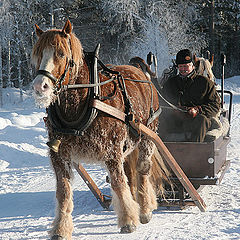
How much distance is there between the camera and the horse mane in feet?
9.79

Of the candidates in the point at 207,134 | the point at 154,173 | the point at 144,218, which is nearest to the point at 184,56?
the point at 207,134

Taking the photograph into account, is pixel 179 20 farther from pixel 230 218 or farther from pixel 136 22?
pixel 230 218

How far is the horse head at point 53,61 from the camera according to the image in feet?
9.29

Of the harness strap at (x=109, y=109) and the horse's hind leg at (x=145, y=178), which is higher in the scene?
the harness strap at (x=109, y=109)

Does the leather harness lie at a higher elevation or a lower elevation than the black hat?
lower

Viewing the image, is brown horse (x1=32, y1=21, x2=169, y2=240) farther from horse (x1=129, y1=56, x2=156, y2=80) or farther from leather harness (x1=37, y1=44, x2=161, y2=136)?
horse (x1=129, y1=56, x2=156, y2=80)

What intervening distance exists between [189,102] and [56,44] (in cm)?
281

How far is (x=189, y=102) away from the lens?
5.32 metres

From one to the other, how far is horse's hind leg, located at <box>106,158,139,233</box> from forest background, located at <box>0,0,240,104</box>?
17.0 m

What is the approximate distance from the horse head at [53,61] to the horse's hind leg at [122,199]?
948 mm

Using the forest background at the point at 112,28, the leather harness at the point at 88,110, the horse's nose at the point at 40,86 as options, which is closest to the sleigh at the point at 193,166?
the leather harness at the point at 88,110

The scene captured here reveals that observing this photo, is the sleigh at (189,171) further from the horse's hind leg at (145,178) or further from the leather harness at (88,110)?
the leather harness at (88,110)

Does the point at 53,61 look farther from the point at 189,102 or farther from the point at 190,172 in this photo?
the point at 189,102

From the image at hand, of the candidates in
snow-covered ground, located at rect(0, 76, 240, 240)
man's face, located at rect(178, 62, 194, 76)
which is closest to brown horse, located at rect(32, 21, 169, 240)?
snow-covered ground, located at rect(0, 76, 240, 240)
